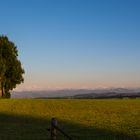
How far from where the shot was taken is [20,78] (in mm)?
123000

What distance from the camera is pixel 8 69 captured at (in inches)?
4889

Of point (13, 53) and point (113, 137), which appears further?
point (13, 53)

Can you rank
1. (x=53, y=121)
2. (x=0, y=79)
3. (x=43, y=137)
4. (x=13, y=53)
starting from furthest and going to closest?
(x=13, y=53) < (x=0, y=79) < (x=43, y=137) < (x=53, y=121)

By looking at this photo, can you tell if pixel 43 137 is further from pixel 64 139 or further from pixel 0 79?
pixel 0 79

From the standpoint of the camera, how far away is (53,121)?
21469 millimetres

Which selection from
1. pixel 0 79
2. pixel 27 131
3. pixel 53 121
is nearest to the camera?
pixel 53 121

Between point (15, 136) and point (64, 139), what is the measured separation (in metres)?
4.11

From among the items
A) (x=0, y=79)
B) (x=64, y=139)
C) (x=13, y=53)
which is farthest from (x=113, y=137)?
(x=13, y=53)

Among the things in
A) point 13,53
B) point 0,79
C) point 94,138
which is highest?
point 13,53

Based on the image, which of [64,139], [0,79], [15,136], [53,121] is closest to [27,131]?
[15,136]

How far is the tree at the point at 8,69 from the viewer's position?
121 meters

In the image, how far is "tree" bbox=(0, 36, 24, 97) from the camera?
Result: 121 meters

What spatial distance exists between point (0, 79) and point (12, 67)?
243 inches

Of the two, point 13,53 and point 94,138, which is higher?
point 13,53
